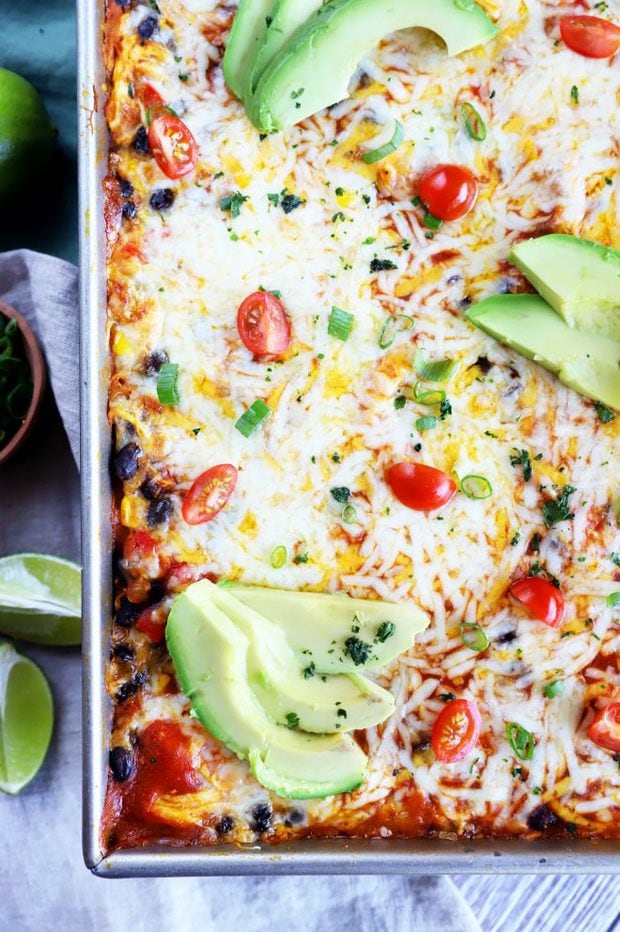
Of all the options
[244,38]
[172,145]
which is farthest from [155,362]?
[244,38]

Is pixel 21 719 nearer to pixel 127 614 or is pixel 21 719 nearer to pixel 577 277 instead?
pixel 127 614

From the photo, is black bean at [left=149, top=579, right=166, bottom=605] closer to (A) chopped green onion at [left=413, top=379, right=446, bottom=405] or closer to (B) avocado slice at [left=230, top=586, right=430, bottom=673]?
(B) avocado slice at [left=230, top=586, right=430, bottom=673]

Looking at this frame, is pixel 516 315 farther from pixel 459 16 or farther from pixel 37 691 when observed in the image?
pixel 37 691

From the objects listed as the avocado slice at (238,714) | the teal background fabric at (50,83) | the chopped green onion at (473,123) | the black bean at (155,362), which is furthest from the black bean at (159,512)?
the chopped green onion at (473,123)

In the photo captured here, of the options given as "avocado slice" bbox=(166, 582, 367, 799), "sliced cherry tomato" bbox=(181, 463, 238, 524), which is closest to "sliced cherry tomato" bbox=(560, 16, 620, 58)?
"sliced cherry tomato" bbox=(181, 463, 238, 524)

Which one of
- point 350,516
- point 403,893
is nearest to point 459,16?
point 350,516
